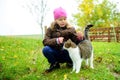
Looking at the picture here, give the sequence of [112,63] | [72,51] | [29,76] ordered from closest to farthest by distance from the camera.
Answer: [72,51]
[29,76]
[112,63]

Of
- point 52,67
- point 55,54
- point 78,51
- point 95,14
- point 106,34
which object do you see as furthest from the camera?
point 95,14

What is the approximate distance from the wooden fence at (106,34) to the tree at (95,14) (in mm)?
10012

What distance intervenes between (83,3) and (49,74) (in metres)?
31.3

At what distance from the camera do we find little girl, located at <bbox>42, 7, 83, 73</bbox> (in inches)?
262

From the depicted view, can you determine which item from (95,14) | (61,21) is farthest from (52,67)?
(95,14)

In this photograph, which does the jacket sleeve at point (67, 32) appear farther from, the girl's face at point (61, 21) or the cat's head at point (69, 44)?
the cat's head at point (69, 44)

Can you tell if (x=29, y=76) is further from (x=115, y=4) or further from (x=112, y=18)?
(x=115, y=4)

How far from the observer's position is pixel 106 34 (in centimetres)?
2630

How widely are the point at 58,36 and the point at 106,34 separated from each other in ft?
65.4

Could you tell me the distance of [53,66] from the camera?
737cm

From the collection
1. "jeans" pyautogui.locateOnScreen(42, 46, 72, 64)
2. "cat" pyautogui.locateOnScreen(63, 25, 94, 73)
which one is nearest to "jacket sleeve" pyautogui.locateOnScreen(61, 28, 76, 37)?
"cat" pyautogui.locateOnScreen(63, 25, 94, 73)

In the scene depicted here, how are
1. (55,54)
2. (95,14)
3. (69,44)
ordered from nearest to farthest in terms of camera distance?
(69,44) < (55,54) < (95,14)

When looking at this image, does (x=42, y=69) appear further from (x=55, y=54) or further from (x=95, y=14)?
(x=95, y=14)

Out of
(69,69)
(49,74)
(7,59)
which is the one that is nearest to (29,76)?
(49,74)
